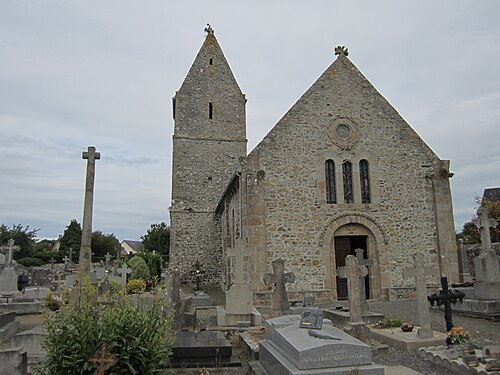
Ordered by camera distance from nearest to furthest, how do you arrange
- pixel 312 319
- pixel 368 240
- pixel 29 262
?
1. pixel 312 319
2. pixel 368 240
3. pixel 29 262

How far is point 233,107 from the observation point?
27969mm

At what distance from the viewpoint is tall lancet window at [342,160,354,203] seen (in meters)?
15.2

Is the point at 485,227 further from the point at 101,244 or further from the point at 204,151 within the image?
the point at 101,244

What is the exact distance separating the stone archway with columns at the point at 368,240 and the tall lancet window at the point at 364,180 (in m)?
0.72

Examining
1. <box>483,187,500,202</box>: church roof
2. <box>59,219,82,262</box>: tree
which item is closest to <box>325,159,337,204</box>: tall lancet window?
<box>483,187,500,202</box>: church roof

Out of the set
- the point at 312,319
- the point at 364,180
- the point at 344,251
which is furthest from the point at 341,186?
the point at 312,319

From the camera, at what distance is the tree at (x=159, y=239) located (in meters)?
46.7

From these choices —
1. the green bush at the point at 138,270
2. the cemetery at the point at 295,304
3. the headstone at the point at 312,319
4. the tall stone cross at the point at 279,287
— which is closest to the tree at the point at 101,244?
the green bush at the point at 138,270

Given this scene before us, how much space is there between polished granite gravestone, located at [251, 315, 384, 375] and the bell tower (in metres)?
19.7

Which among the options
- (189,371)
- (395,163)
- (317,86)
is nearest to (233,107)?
(317,86)

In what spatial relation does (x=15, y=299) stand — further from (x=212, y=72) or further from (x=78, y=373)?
(x=212, y=72)

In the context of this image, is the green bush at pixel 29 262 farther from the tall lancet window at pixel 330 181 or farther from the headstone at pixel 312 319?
the headstone at pixel 312 319

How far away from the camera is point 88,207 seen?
832 cm

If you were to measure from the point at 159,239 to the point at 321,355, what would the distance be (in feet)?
145
